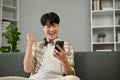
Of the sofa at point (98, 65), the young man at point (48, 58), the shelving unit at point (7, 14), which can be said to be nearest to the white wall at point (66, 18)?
the shelving unit at point (7, 14)

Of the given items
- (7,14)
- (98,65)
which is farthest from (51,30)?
(7,14)

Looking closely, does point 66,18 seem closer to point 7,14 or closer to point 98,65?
point 7,14

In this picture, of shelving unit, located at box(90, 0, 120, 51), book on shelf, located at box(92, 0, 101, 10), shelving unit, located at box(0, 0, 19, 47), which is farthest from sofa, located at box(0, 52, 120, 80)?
shelving unit, located at box(0, 0, 19, 47)

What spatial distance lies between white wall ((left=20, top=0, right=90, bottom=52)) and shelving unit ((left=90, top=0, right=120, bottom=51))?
17cm

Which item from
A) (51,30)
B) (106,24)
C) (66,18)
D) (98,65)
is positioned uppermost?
(66,18)

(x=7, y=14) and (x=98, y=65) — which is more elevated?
(x=7, y=14)

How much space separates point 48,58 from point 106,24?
2.98m

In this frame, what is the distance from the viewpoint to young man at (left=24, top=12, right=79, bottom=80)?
172cm

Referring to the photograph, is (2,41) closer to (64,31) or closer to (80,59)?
(64,31)

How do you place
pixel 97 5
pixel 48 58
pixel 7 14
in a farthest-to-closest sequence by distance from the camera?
1. pixel 7 14
2. pixel 97 5
3. pixel 48 58

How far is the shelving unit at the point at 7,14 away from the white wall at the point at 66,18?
136 millimetres

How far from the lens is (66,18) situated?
15.7 ft

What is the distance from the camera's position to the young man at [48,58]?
172 cm

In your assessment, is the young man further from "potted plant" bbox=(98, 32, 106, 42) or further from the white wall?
the white wall
